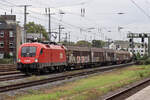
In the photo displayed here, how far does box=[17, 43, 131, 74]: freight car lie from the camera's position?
25.3 meters

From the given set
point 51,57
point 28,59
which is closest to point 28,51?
point 28,59

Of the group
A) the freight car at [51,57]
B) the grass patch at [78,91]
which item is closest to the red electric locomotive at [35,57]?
the freight car at [51,57]

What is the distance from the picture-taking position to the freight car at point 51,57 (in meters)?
25.3

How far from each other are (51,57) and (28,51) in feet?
8.62

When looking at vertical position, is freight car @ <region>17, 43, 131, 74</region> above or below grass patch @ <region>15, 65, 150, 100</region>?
above

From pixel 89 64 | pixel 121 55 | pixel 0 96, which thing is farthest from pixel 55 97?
pixel 121 55

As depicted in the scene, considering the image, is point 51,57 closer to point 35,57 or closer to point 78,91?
point 35,57

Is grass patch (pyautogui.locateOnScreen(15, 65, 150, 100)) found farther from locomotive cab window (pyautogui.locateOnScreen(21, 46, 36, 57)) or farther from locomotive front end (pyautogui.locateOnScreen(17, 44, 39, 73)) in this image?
locomotive cab window (pyautogui.locateOnScreen(21, 46, 36, 57))

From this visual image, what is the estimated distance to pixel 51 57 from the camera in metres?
27.7

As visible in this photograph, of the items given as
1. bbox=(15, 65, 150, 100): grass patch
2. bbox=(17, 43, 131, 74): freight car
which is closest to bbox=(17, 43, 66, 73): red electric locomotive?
bbox=(17, 43, 131, 74): freight car

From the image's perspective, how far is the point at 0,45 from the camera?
244 ft

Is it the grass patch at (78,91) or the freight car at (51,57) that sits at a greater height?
the freight car at (51,57)

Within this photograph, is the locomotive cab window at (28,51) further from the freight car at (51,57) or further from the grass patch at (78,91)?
the grass patch at (78,91)

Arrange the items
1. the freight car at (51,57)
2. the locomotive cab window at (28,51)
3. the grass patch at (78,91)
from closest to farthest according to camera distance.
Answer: the grass patch at (78,91) → the freight car at (51,57) → the locomotive cab window at (28,51)
